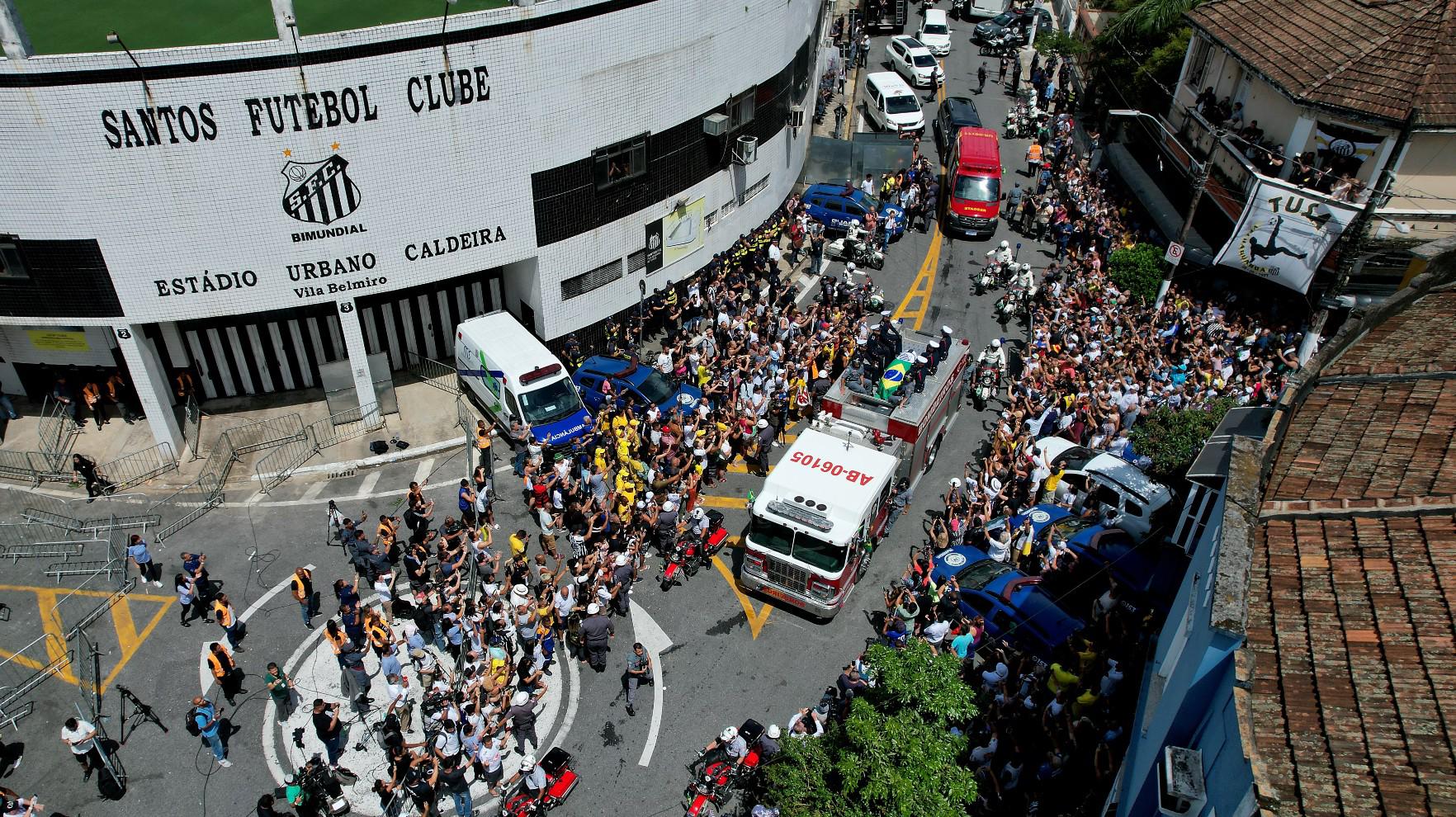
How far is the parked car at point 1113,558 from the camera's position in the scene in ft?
55.3

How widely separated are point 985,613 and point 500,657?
870 centimetres

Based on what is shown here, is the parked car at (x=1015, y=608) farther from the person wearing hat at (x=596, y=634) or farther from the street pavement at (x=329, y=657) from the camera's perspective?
the person wearing hat at (x=596, y=634)

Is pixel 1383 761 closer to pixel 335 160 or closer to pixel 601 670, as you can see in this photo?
pixel 601 670

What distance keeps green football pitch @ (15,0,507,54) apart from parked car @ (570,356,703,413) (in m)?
8.87

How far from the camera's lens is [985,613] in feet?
55.6

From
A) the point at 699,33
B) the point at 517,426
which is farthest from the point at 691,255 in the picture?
the point at 517,426

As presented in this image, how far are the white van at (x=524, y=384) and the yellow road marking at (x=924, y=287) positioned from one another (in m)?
11.2

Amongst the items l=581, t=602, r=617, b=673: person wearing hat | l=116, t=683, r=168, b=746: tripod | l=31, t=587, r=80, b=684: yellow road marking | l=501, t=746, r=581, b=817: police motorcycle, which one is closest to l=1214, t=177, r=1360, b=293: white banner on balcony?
l=581, t=602, r=617, b=673: person wearing hat

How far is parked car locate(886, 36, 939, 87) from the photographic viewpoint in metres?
42.1

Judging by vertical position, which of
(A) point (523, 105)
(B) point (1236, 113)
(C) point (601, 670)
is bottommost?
(C) point (601, 670)

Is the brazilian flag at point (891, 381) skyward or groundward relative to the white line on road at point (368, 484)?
skyward

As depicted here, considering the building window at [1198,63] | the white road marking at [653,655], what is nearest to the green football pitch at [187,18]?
the white road marking at [653,655]

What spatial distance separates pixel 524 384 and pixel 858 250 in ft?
44.2

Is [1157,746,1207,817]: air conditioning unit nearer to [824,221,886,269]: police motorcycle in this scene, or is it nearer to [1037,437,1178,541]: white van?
[1037,437,1178,541]: white van
